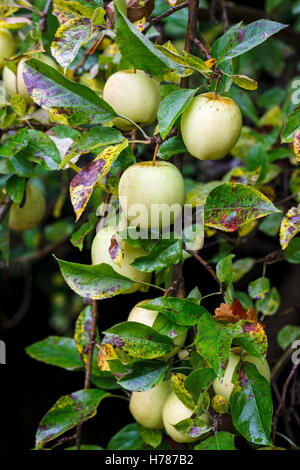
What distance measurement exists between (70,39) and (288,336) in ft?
1.73

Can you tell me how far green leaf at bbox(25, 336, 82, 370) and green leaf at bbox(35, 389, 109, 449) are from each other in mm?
84

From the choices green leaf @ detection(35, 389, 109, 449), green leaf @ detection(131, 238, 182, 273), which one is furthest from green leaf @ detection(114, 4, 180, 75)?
green leaf @ detection(35, 389, 109, 449)

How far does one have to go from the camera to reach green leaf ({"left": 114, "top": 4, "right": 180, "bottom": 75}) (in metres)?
0.43

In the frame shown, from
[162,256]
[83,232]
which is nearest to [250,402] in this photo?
[162,256]

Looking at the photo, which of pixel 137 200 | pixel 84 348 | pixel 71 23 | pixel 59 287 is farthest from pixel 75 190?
pixel 59 287

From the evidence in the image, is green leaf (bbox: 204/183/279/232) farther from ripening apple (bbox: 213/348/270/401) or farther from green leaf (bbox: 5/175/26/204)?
green leaf (bbox: 5/175/26/204)

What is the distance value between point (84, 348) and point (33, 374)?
0.93m

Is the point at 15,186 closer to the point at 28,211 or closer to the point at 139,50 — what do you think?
the point at 28,211

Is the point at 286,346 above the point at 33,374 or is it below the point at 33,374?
above

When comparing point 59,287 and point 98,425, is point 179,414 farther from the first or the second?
point 59,287

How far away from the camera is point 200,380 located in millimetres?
489

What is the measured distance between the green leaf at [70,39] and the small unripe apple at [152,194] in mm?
120

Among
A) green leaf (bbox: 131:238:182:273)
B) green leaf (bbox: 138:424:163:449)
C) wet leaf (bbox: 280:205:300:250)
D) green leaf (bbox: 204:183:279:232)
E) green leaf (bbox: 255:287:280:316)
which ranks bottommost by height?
green leaf (bbox: 138:424:163:449)

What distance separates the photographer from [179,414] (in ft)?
1.72
